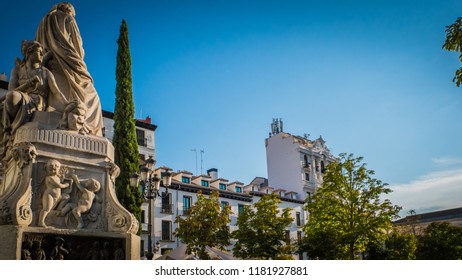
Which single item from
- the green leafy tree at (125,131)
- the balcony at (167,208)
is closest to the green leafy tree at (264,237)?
the balcony at (167,208)

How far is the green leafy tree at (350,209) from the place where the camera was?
2622 centimetres

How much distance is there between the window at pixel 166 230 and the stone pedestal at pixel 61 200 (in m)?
32.3

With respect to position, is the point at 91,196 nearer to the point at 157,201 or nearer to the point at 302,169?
the point at 157,201

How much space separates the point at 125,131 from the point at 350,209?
47.2 feet

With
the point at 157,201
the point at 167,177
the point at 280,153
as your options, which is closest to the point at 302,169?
the point at 280,153

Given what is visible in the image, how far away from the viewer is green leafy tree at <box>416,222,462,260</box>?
4050 cm

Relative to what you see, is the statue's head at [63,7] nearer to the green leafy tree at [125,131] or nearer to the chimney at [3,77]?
the green leafy tree at [125,131]

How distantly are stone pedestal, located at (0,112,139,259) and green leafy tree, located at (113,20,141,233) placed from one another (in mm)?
17949

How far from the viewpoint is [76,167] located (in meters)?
6.05

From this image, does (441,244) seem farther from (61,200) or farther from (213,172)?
(61,200)

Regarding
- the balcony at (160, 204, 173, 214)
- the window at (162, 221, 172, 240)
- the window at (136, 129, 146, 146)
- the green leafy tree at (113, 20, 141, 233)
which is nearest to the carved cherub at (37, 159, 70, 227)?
the green leafy tree at (113, 20, 141, 233)

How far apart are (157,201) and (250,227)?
9.62 meters

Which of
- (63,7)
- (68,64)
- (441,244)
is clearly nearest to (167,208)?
(441,244)

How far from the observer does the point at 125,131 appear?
88.3ft
